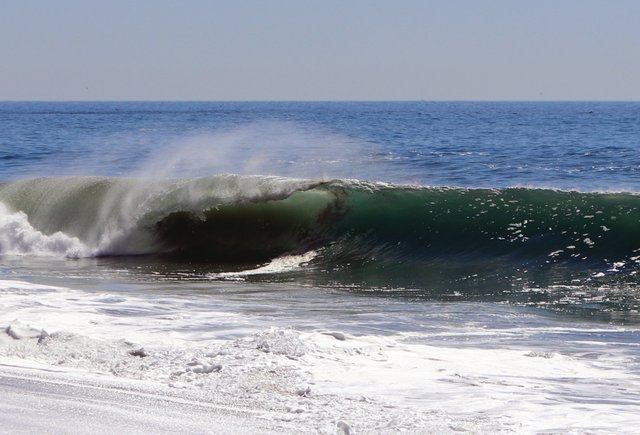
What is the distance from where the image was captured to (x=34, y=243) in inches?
551

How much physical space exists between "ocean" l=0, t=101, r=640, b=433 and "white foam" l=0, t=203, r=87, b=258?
0.04 m

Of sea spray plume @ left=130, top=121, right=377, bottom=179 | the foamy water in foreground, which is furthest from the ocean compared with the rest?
sea spray plume @ left=130, top=121, right=377, bottom=179

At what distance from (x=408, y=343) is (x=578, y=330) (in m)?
1.68

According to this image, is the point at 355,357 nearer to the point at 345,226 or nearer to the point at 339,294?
the point at 339,294

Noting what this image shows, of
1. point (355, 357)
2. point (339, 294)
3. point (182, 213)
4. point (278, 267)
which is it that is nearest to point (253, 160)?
point (182, 213)

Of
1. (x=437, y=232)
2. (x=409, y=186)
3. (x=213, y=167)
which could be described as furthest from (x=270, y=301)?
(x=213, y=167)

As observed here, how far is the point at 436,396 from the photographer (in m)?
5.02

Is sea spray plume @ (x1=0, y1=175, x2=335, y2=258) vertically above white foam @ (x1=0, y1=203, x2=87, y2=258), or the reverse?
sea spray plume @ (x1=0, y1=175, x2=335, y2=258)

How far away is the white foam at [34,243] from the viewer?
540 inches

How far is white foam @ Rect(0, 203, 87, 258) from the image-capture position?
13719 mm

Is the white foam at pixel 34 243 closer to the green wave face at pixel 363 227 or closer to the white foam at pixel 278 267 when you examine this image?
the green wave face at pixel 363 227

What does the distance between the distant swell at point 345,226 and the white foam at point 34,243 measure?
3cm

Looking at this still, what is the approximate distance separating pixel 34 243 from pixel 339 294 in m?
6.23

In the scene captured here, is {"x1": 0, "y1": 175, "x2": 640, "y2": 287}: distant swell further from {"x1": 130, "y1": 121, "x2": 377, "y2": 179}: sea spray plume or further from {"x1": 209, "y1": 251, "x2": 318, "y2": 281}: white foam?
{"x1": 130, "y1": 121, "x2": 377, "y2": 179}: sea spray plume
